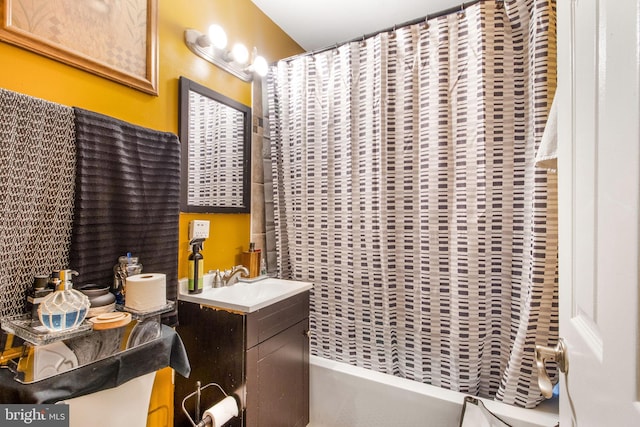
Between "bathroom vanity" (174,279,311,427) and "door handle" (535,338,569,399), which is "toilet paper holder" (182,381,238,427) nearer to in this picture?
"bathroom vanity" (174,279,311,427)

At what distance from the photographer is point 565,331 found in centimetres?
68

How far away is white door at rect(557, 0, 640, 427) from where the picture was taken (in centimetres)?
39

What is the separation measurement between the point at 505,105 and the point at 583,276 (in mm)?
1150

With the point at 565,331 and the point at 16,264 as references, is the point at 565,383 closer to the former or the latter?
the point at 565,331

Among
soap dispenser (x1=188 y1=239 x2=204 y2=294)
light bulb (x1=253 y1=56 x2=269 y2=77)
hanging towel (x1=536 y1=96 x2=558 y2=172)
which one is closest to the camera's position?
hanging towel (x1=536 y1=96 x2=558 y2=172)

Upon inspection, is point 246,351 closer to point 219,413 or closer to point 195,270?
point 219,413

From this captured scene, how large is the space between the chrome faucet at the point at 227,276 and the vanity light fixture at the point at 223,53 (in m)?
1.14

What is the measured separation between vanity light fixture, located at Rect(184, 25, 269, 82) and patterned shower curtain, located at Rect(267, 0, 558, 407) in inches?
8.7

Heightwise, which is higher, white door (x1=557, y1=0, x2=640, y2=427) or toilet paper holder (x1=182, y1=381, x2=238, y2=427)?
white door (x1=557, y1=0, x2=640, y2=427)

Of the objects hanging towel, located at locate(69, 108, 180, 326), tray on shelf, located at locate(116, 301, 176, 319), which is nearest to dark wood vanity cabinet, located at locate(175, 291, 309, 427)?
hanging towel, located at locate(69, 108, 180, 326)

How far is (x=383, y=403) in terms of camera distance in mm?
1595

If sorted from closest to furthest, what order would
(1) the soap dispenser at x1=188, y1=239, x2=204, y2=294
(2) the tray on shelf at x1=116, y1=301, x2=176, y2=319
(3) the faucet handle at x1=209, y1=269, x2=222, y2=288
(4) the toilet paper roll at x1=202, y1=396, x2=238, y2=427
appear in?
1. (2) the tray on shelf at x1=116, y1=301, x2=176, y2=319
2. (4) the toilet paper roll at x1=202, y1=396, x2=238, y2=427
3. (1) the soap dispenser at x1=188, y1=239, x2=204, y2=294
4. (3) the faucet handle at x1=209, y1=269, x2=222, y2=288

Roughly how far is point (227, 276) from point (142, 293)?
0.64m

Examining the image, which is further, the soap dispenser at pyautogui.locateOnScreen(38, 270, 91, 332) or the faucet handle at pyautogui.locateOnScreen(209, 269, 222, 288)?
the faucet handle at pyautogui.locateOnScreen(209, 269, 222, 288)
